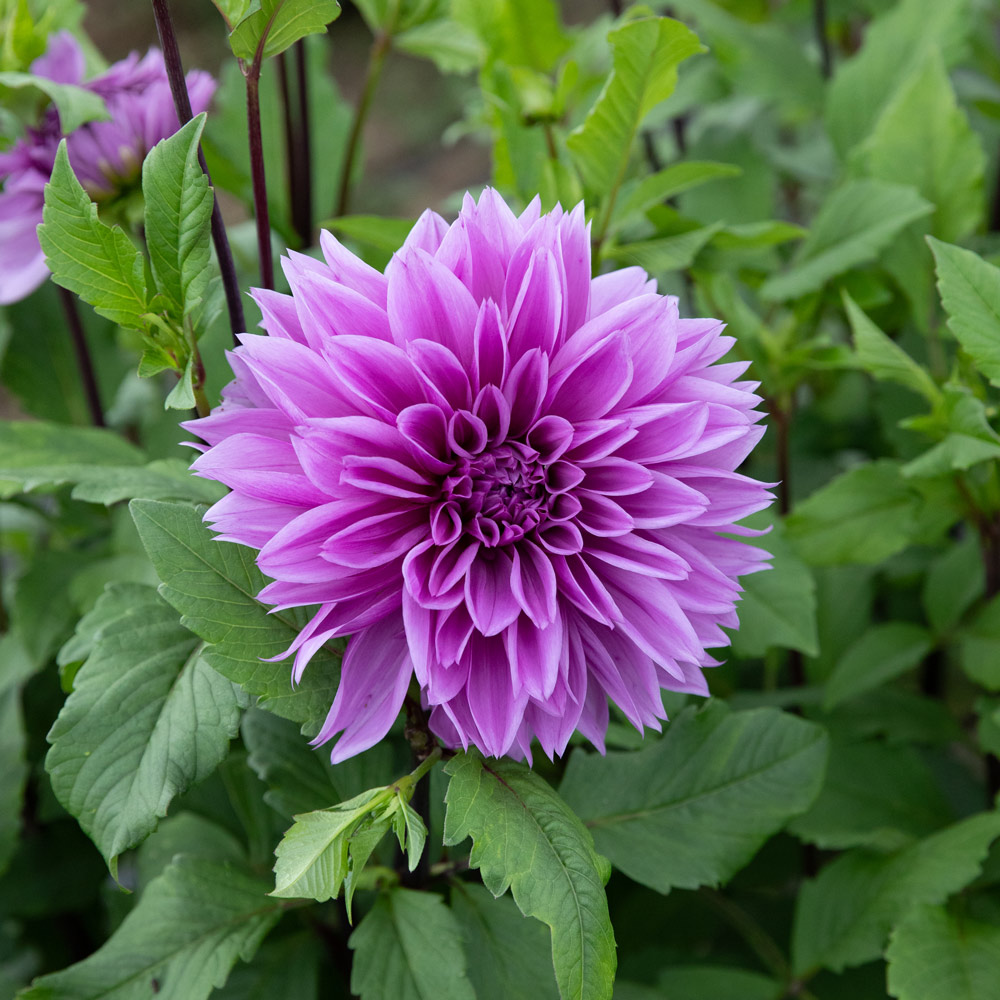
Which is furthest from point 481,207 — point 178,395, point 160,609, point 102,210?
point 102,210

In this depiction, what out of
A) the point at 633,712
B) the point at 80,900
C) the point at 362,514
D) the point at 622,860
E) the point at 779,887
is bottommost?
the point at 779,887

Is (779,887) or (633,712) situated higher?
(633,712)

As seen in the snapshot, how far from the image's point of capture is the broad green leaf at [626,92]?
68cm

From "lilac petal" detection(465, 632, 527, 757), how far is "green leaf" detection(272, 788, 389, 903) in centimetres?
7

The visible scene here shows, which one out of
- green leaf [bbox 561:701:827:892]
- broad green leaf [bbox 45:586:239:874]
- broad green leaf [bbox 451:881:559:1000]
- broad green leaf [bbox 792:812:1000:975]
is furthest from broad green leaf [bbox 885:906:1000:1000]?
broad green leaf [bbox 45:586:239:874]

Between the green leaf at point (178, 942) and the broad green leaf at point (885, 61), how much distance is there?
0.99 metres

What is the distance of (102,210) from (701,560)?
1.97ft

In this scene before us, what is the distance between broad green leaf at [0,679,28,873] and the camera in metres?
0.87

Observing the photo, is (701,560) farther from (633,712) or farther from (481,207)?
(481,207)

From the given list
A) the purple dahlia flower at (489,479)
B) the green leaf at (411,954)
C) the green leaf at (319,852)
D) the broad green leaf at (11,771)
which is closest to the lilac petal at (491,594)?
the purple dahlia flower at (489,479)

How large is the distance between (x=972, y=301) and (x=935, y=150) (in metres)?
0.34

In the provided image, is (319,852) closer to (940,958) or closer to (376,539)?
(376,539)

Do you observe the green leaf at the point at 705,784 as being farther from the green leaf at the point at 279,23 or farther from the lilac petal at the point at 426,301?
the green leaf at the point at 279,23

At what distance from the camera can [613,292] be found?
567mm
